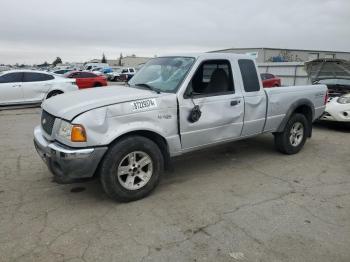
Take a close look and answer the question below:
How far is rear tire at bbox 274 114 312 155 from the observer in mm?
6117

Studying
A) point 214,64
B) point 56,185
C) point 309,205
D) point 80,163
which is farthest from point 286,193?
point 56,185

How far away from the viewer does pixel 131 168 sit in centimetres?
409

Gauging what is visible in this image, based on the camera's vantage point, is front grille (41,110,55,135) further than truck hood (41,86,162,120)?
Yes

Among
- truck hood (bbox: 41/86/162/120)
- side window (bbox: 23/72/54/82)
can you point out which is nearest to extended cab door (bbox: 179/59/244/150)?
truck hood (bbox: 41/86/162/120)

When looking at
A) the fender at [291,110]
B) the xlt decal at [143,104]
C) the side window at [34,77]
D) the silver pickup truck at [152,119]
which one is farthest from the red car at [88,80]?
the xlt decal at [143,104]

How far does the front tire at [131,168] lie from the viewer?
3873 mm

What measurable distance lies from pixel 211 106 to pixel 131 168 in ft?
4.87

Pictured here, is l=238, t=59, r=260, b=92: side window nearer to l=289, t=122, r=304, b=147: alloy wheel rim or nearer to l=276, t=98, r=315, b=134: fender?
l=276, t=98, r=315, b=134: fender

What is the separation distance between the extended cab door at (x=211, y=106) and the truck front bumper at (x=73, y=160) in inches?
50.2

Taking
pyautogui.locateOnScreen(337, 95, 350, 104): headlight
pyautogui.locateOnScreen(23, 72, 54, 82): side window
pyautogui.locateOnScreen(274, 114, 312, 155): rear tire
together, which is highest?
pyautogui.locateOnScreen(23, 72, 54, 82): side window

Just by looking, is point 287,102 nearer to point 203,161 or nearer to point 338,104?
point 203,161

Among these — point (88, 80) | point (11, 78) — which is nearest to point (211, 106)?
point (11, 78)

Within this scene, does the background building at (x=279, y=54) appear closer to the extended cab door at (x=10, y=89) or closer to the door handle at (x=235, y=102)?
the extended cab door at (x=10, y=89)

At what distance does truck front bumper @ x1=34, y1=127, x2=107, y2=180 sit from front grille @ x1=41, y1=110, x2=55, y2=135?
0.33 metres
